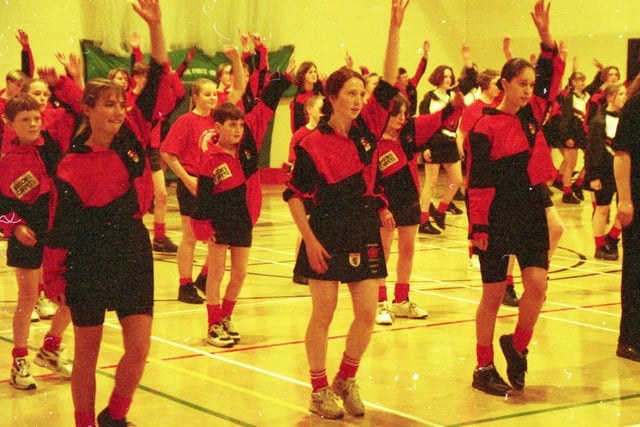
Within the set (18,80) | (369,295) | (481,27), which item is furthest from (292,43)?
(369,295)

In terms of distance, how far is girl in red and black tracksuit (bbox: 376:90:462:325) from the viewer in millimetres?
7938

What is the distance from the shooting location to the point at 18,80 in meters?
8.27

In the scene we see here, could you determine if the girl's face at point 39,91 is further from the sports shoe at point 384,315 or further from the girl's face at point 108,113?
the sports shoe at point 384,315

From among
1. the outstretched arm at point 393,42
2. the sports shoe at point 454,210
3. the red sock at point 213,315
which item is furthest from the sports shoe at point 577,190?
the outstretched arm at point 393,42

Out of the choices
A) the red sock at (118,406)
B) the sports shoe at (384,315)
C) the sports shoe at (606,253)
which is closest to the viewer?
the red sock at (118,406)

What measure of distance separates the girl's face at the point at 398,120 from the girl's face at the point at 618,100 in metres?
3.94

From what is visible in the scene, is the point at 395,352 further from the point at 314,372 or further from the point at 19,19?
the point at 19,19

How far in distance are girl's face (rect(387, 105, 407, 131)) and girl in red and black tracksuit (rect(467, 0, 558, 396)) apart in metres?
1.65

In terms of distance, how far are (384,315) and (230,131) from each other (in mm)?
1922

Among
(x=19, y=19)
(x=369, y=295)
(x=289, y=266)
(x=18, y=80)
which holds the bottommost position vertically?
(x=289, y=266)

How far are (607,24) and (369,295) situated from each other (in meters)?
13.4

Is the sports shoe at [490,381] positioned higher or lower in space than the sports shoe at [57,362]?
higher

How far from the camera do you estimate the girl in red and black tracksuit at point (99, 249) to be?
15.3 ft

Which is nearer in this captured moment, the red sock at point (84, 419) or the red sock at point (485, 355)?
the red sock at point (84, 419)
